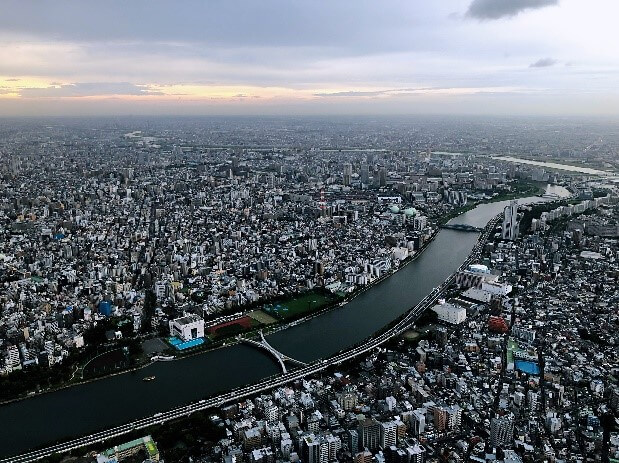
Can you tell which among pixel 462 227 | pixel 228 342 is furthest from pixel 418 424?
pixel 462 227

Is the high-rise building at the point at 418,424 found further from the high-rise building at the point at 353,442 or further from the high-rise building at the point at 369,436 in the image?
the high-rise building at the point at 353,442

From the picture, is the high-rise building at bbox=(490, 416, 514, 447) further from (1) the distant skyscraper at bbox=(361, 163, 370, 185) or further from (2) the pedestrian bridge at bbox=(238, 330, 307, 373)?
(1) the distant skyscraper at bbox=(361, 163, 370, 185)

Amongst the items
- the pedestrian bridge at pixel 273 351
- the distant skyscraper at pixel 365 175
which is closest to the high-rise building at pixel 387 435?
the pedestrian bridge at pixel 273 351

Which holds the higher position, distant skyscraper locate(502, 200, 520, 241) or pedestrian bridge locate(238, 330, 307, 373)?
distant skyscraper locate(502, 200, 520, 241)

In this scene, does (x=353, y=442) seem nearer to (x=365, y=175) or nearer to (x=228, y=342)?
(x=228, y=342)

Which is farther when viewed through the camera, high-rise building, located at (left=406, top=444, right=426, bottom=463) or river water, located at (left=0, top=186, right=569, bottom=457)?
river water, located at (left=0, top=186, right=569, bottom=457)

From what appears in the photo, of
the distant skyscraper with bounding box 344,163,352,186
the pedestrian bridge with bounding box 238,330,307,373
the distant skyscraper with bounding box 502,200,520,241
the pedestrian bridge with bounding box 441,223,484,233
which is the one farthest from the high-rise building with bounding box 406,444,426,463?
the distant skyscraper with bounding box 344,163,352,186

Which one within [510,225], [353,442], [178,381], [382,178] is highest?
[382,178]
